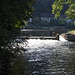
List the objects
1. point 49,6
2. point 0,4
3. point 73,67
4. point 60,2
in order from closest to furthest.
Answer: point 0,4 < point 73,67 < point 60,2 < point 49,6

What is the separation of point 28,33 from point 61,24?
25592mm

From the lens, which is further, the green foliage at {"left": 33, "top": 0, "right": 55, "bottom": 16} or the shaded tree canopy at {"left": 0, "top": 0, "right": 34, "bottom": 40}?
the green foliage at {"left": 33, "top": 0, "right": 55, "bottom": 16}

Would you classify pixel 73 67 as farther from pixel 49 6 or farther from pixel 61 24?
pixel 49 6

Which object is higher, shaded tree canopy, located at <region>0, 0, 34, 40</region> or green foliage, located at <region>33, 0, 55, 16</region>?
green foliage, located at <region>33, 0, 55, 16</region>

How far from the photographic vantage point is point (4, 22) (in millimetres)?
9859

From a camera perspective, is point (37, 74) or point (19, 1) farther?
point (19, 1)

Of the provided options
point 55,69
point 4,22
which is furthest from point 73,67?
point 4,22

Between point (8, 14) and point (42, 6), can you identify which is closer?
point (8, 14)

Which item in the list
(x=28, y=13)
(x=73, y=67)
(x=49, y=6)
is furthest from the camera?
(x=49, y=6)

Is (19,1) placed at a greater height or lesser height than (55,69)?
greater

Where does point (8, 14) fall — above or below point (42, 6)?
below

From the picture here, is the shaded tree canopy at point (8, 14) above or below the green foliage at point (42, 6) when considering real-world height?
below

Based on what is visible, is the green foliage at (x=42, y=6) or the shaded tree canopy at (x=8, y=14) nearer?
the shaded tree canopy at (x=8, y=14)

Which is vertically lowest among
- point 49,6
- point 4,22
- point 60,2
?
point 4,22
